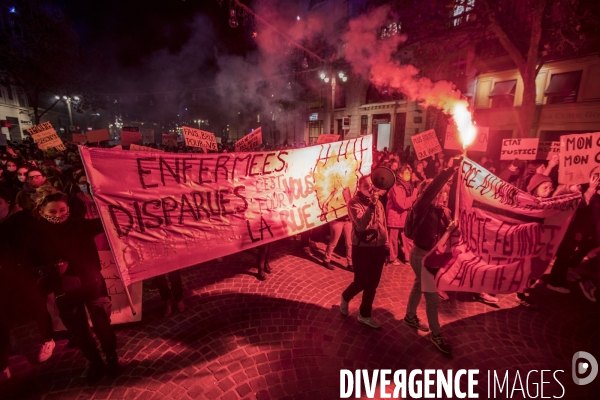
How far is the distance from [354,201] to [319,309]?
2.01m

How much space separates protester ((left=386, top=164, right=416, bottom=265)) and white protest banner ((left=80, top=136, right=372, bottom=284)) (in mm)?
1343

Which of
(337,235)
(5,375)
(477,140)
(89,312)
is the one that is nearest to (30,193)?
(5,375)

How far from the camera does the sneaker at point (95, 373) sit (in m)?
3.23

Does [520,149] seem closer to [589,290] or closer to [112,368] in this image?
[589,290]

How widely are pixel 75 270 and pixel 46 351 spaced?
1.61 m

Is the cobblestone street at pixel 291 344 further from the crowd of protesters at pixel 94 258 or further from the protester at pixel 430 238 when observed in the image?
the protester at pixel 430 238

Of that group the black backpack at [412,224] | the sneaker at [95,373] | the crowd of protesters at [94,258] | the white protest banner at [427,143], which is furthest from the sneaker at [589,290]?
the sneaker at [95,373]

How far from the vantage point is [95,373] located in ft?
10.7

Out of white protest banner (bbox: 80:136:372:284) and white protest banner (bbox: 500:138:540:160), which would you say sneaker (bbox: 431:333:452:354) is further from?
white protest banner (bbox: 500:138:540:160)

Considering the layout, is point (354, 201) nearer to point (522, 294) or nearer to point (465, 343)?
point (465, 343)

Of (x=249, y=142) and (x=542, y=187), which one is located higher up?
(x=249, y=142)

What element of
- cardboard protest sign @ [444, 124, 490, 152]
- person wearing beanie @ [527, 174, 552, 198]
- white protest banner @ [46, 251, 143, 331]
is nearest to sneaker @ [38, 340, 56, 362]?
white protest banner @ [46, 251, 143, 331]

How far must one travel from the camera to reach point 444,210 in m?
3.80

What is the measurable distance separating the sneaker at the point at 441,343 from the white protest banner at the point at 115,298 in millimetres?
4186
